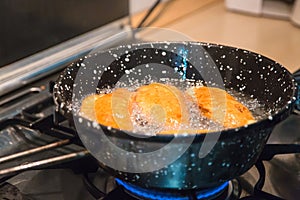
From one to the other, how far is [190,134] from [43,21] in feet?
1.85

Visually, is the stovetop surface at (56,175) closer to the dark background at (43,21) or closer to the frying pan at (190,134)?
the frying pan at (190,134)

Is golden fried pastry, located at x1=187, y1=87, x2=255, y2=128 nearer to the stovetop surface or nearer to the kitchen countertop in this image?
the stovetop surface

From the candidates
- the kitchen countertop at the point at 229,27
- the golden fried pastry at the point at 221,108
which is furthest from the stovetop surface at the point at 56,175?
the kitchen countertop at the point at 229,27

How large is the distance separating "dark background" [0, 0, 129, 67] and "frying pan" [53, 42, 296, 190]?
0.87 ft

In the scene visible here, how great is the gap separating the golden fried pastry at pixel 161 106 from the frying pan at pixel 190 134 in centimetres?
7

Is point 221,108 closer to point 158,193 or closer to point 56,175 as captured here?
point 158,193

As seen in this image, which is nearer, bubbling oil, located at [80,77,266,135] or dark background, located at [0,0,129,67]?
Result: bubbling oil, located at [80,77,266,135]

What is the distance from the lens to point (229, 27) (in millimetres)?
1216

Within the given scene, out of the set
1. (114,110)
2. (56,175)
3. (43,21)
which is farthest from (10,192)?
(43,21)

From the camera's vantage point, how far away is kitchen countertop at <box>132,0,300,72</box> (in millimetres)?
1077

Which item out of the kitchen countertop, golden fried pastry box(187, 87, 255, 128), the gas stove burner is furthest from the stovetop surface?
the kitchen countertop

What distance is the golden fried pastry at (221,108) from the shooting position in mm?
569

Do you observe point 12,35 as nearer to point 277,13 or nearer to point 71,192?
point 71,192

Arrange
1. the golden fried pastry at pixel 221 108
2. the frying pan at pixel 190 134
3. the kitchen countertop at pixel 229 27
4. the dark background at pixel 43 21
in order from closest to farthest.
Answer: the frying pan at pixel 190 134, the golden fried pastry at pixel 221 108, the dark background at pixel 43 21, the kitchen countertop at pixel 229 27
